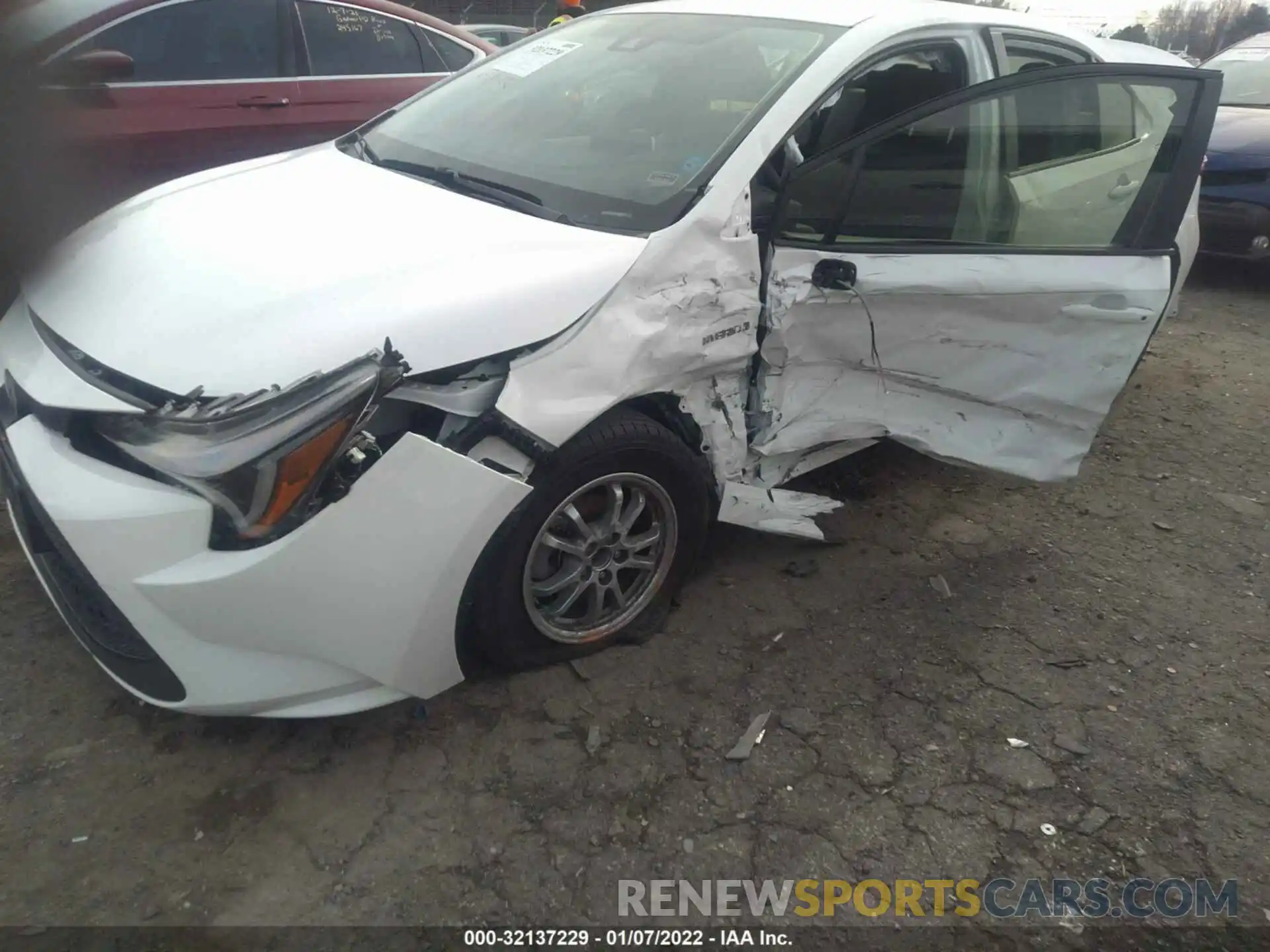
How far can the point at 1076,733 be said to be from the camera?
2400 millimetres

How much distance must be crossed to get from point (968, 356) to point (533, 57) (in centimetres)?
186

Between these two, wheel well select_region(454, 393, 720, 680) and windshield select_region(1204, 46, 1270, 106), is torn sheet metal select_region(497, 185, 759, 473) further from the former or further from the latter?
windshield select_region(1204, 46, 1270, 106)

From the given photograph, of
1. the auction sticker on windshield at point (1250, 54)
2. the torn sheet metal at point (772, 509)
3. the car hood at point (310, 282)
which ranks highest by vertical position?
the car hood at point (310, 282)

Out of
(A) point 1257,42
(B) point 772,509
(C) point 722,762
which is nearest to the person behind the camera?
(C) point 722,762

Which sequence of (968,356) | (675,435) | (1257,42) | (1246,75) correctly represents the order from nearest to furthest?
(675,435) → (968,356) → (1246,75) → (1257,42)

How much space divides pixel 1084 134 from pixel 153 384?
301cm

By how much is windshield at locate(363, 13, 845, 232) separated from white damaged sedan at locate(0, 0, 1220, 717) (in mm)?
16

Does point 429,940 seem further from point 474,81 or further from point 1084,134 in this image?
point 1084,134

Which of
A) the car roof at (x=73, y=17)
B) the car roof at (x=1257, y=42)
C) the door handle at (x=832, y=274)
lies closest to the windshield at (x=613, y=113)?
the door handle at (x=832, y=274)

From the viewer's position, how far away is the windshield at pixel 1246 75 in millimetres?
6902

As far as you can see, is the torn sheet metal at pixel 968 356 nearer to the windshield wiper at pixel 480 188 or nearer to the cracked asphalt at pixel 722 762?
the cracked asphalt at pixel 722 762

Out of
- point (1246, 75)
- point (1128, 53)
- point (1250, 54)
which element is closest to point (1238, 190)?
point (1246, 75)

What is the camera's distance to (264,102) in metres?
4.72

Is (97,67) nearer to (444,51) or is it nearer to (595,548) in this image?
(444,51)
